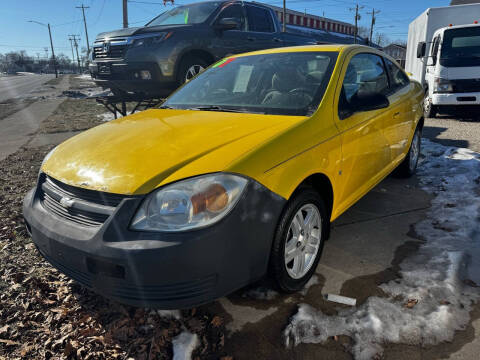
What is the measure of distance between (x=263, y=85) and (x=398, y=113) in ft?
5.22

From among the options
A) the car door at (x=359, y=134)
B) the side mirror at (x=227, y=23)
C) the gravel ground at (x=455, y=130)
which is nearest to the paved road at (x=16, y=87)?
the side mirror at (x=227, y=23)

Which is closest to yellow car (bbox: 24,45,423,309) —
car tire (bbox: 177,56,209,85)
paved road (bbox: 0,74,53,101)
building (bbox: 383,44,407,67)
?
car tire (bbox: 177,56,209,85)

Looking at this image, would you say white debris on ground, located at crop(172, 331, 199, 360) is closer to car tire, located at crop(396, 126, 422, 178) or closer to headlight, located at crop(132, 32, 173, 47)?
car tire, located at crop(396, 126, 422, 178)

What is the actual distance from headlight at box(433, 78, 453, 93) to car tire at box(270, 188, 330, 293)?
24.9 ft

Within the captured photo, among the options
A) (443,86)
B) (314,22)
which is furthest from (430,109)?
(314,22)

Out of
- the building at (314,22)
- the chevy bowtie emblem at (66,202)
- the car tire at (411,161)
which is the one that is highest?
the building at (314,22)

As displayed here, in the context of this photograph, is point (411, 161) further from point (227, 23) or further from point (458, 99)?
point (458, 99)

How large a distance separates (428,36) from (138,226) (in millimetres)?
11178

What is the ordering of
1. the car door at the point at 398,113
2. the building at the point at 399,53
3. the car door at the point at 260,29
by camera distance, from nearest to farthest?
the car door at the point at 398,113
the car door at the point at 260,29
the building at the point at 399,53

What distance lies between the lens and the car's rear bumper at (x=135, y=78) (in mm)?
5797

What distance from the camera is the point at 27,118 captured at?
1110 cm

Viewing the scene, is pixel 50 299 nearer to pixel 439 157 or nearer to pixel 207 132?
pixel 207 132

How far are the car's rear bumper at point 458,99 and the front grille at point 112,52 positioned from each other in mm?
7133

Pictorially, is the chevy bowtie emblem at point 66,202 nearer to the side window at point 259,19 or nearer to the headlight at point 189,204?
the headlight at point 189,204
